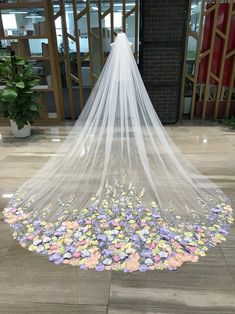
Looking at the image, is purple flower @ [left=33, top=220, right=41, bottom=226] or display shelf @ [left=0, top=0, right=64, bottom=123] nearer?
purple flower @ [left=33, top=220, right=41, bottom=226]

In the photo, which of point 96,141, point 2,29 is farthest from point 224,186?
point 2,29

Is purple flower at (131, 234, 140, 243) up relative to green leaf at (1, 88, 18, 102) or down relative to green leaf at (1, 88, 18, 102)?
down

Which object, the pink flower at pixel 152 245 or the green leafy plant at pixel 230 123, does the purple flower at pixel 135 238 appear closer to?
the pink flower at pixel 152 245

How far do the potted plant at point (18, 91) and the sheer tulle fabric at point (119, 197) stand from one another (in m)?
0.96

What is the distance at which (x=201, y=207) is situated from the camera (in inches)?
74.5

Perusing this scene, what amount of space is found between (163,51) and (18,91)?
180cm

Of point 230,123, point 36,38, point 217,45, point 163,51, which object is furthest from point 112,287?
point 217,45

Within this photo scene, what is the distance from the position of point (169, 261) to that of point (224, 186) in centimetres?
97

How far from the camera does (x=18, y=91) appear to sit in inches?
119

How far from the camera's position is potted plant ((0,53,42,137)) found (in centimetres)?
302

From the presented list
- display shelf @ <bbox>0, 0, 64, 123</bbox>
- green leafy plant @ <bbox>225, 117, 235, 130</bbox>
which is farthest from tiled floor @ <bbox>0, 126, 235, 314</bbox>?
display shelf @ <bbox>0, 0, 64, 123</bbox>

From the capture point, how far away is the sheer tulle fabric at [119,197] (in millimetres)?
1581

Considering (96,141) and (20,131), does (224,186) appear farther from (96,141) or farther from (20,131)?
(20,131)

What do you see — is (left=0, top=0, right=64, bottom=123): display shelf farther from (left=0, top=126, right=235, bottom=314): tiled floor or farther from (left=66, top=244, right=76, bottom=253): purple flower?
(left=66, top=244, right=76, bottom=253): purple flower
